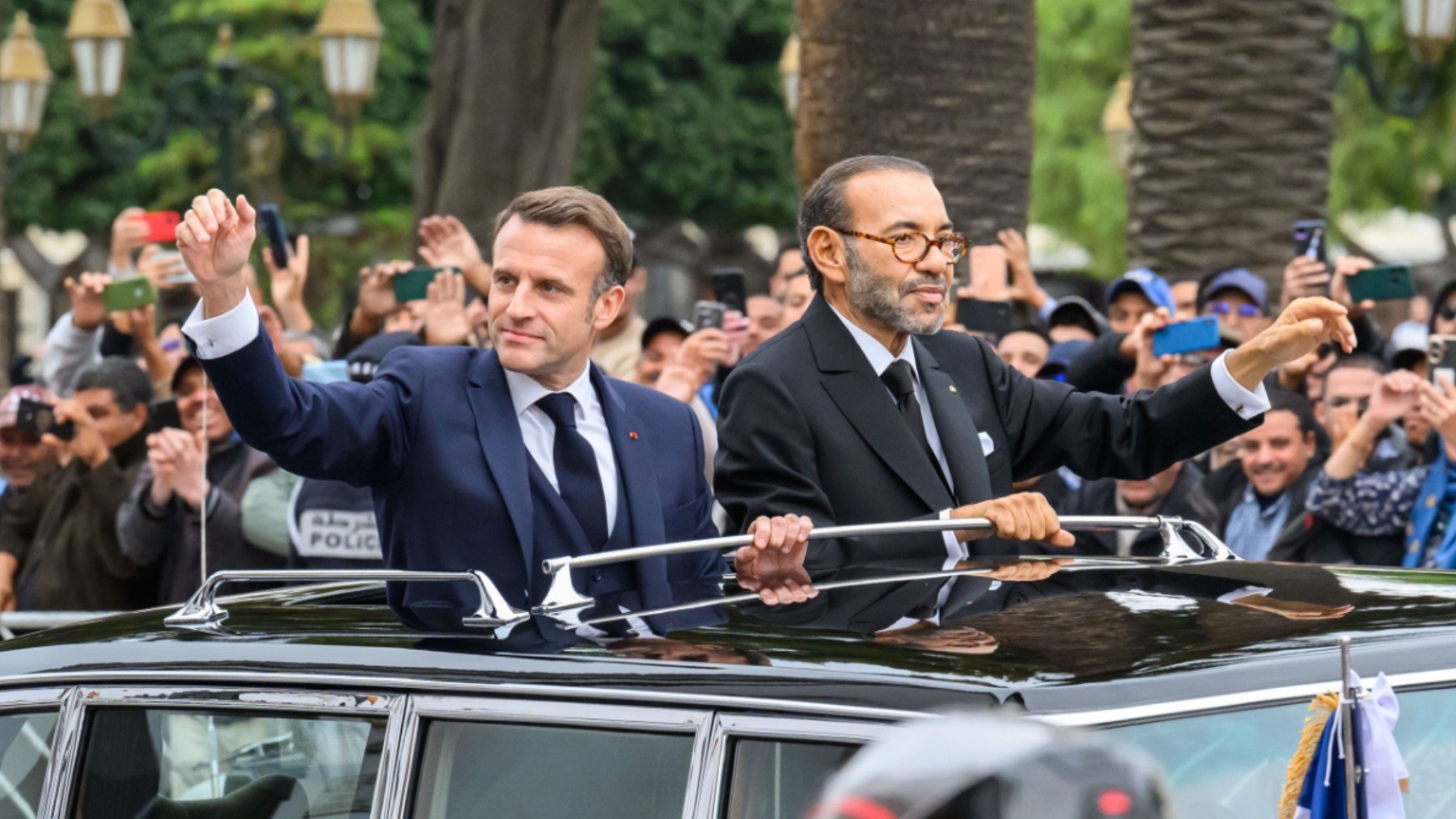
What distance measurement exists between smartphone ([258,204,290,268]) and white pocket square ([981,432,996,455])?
444cm

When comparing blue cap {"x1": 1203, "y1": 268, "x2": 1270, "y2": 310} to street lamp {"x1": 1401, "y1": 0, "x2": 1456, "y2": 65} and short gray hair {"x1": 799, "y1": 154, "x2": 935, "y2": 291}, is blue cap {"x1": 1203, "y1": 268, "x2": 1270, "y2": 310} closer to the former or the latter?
short gray hair {"x1": 799, "y1": 154, "x2": 935, "y2": 291}

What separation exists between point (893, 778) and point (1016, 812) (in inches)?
3.6

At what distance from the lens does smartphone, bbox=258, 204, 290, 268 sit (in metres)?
8.47

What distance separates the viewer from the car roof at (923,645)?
8.97 ft

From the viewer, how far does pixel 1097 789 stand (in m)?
1.40

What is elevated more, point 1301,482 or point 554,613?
point 554,613

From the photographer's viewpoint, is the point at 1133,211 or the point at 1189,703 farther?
the point at 1133,211

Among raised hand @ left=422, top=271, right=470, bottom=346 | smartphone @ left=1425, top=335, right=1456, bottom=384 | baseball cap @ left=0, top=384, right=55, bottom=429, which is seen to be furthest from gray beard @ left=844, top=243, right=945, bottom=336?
baseball cap @ left=0, top=384, right=55, bottom=429

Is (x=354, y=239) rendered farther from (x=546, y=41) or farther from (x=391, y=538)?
(x=391, y=538)

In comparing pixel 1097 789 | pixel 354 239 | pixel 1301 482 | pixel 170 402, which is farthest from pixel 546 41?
pixel 1097 789

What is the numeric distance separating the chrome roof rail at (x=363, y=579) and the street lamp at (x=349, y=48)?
595 inches

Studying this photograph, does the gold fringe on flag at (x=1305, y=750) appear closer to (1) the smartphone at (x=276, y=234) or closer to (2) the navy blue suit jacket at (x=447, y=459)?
(2) the navy blue suit jacket at (x=447, y=459)

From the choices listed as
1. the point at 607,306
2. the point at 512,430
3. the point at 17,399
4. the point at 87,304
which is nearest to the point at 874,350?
the point at 607,306

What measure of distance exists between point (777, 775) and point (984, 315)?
203 inches
